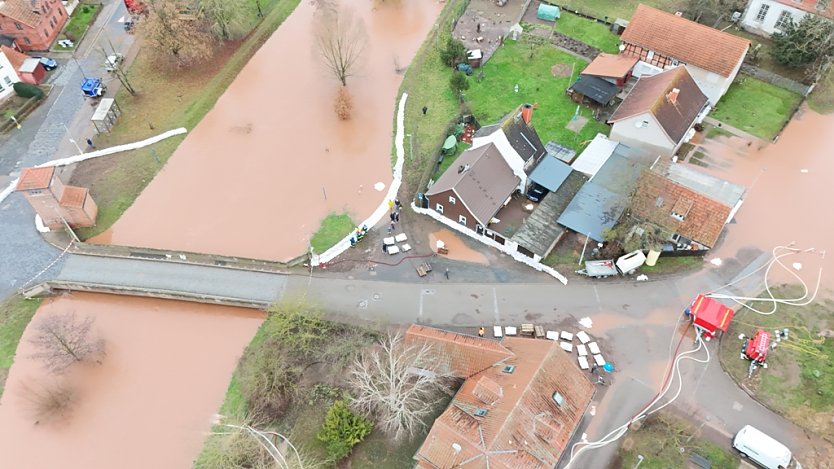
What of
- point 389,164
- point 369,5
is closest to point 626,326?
point 389,164

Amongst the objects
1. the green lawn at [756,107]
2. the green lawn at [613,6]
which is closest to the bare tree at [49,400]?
the green lawn at [756,107]

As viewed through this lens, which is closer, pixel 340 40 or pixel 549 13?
pixel 340 40

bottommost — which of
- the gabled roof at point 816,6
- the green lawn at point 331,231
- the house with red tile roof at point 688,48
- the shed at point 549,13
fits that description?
the green lawn at point 331,231

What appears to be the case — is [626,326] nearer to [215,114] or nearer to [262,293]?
[262,293]

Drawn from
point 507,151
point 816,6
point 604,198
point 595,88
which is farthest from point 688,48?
point 507,151

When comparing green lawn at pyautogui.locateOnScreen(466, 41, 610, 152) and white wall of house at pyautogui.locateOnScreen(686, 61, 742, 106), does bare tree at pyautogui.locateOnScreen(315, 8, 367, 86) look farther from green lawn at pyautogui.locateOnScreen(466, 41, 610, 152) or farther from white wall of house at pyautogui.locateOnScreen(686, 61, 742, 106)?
white wall of house at pyautogui.locateOnScreen(686, 61, 742, 106)

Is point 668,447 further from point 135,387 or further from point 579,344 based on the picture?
point 135,387

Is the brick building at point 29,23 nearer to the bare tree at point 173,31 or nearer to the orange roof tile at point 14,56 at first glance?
the orange roof tile at point 14,56
